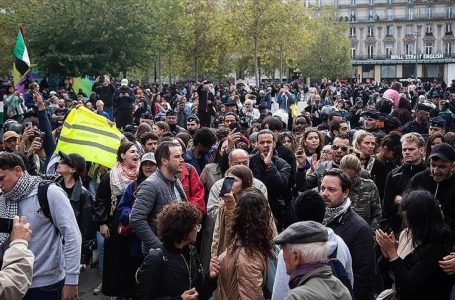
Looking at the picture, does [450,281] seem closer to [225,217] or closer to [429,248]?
[429,248]

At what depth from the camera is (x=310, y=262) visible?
3768 mm

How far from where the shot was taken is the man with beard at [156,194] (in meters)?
5.96

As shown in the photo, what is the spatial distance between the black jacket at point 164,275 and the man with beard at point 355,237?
132 centimetres

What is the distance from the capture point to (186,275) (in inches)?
183

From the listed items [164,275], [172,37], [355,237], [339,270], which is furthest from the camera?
[172,37]

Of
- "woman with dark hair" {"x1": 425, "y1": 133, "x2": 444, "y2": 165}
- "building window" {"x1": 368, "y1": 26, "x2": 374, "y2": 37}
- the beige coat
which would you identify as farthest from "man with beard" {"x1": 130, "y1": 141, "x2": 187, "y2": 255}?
"building window" {"x1": 368, "y1": 26, "x2": 374, "y2": 37}

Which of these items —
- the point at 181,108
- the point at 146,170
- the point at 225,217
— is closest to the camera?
the point at 225,217

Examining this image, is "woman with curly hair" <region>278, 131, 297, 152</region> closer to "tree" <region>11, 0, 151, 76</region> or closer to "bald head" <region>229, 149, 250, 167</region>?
"bald head" <region>229, 149, 250, 167</region>

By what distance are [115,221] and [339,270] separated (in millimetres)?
3456

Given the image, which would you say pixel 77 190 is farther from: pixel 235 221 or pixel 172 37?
pixel 172 37

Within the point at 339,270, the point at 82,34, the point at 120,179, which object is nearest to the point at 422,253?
the point at 339,270

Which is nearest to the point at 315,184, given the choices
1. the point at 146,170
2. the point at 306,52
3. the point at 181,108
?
the point at 146,170

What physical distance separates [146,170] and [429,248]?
3153mm

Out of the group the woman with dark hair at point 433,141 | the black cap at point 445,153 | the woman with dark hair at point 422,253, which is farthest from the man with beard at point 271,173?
the woman with dark hair at point 422,253
